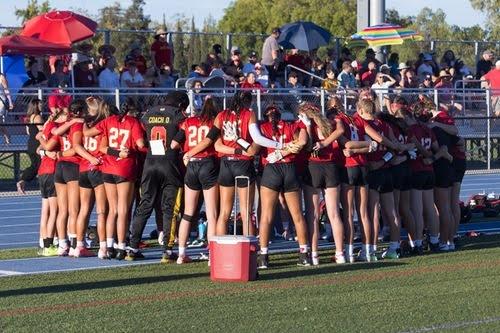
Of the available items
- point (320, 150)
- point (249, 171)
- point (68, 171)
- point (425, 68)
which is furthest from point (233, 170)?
point (425, 68)

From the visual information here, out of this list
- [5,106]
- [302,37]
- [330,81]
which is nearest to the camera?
[5,106]

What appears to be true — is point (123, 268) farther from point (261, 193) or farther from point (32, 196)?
point (32, 196)

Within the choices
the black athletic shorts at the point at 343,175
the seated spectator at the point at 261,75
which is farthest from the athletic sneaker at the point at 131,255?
the seated spectator at the point at 261,75

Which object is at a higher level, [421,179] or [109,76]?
[109,76]

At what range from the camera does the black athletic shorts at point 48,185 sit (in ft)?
50.8

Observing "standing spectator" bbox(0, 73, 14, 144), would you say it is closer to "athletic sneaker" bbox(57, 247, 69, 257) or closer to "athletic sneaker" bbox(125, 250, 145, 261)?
"athletic sneaker" bbox(57, 247, 69, 257)

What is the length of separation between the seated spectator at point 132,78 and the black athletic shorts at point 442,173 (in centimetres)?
996

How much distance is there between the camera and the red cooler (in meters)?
12.3

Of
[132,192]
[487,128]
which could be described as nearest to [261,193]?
[132,192]

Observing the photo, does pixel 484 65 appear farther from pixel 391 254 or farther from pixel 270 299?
pixel 270 299

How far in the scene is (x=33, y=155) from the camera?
17.8 metres

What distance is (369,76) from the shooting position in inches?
1094

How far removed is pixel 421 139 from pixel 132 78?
10478 mm

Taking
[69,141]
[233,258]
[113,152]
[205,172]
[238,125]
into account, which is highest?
[238,125]
